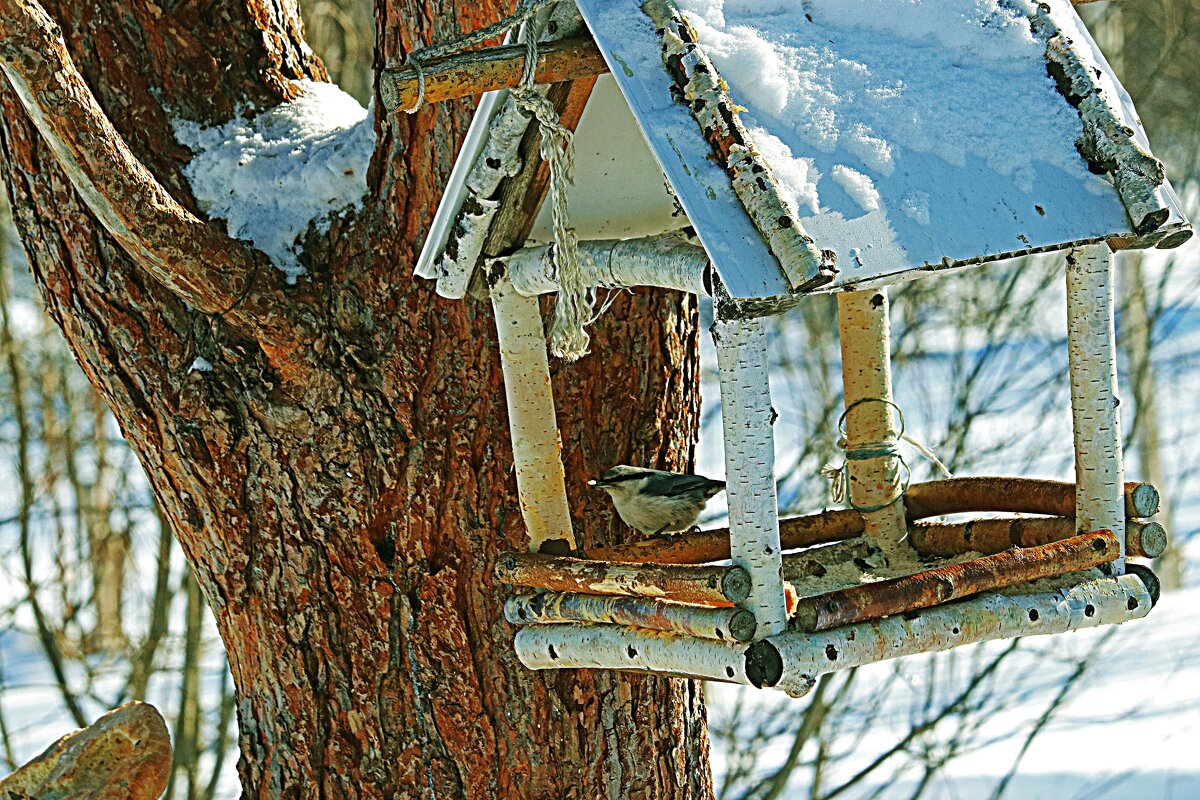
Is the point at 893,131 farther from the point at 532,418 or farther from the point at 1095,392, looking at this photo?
the point at 532,418

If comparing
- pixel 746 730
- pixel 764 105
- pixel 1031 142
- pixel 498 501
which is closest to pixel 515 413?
pixel 498 501

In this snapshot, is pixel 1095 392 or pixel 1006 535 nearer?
pixel 1095 392

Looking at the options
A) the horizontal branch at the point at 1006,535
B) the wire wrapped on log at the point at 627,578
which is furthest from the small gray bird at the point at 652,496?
the horizontal branch at the point at 1006,535

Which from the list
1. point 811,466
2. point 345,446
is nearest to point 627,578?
point 345,446

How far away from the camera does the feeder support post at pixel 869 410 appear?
7.80 feet

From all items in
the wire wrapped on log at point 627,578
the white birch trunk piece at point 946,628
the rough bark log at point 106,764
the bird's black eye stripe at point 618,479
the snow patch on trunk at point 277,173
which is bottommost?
the rough bark log at point 106,764

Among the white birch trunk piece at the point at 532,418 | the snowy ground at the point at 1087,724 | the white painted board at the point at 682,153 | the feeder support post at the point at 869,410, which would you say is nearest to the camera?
the white painted board at the point at 682,153

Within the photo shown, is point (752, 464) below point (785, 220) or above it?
below

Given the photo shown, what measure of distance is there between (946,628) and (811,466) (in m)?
4.00

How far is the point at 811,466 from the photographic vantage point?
5703 mm

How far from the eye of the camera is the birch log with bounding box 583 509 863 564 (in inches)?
81.1

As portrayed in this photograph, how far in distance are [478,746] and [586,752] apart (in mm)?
208

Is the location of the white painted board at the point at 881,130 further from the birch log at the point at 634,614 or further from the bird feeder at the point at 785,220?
the birch log at the point at 634,614

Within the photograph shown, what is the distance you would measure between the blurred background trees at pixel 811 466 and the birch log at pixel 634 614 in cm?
322
